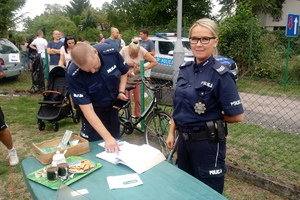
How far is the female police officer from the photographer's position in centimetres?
189

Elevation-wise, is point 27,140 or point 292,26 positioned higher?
point 292,26

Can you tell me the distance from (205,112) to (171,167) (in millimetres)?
450

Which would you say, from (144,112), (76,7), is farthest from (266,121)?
(76,7)

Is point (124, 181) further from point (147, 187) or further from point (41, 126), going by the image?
point (41, 126)

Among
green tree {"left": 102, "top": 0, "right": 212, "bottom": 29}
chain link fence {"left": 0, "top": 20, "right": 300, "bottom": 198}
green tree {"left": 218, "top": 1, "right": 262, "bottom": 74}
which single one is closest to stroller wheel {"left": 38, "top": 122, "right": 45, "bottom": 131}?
chain link fence {"left": 0, "top": 20, "right": 300, "bottom": 198}

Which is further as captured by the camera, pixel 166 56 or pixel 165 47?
pixel 165 47

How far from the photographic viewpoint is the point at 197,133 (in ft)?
6.53

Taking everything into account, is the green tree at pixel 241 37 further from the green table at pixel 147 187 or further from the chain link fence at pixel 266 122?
the green table at pixel 147 187

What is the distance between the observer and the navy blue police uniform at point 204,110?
1.89 metres

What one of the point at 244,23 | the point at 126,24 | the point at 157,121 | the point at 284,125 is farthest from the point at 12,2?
the point at 126,24

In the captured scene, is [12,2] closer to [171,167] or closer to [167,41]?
[167,41]

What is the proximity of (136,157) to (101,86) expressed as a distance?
846 millimetres

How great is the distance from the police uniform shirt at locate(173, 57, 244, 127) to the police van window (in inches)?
301

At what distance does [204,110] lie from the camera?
193 cm
